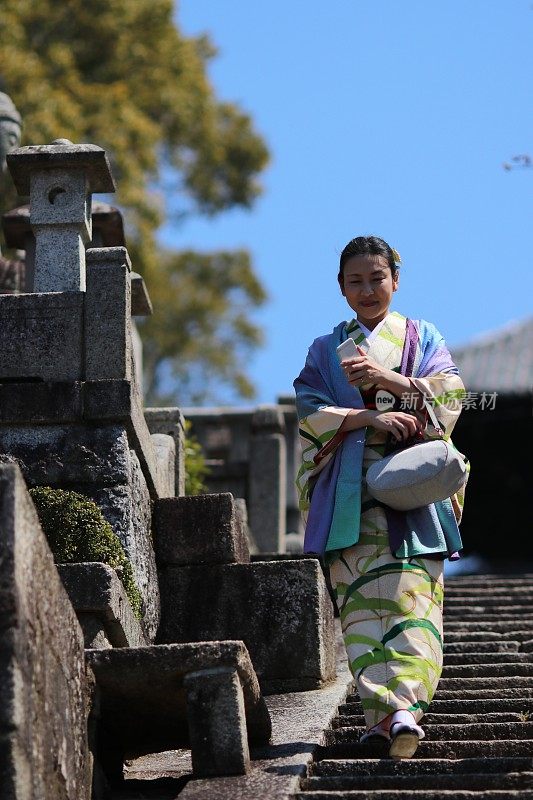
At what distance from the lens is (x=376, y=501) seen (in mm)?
5582

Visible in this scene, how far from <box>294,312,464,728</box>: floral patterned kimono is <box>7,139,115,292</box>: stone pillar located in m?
1.61

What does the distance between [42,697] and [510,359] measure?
1620 centimetres

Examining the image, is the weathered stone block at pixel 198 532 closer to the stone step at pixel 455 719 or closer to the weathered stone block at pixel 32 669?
the stone step at pixel 455 719

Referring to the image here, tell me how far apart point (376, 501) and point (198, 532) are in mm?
1612

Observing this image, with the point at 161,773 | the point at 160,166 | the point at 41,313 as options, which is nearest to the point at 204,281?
the point at 160,166

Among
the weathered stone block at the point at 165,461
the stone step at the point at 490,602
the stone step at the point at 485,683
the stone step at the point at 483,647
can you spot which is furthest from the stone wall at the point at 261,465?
the stone step at the point at 485,683

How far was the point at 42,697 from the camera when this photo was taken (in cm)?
409

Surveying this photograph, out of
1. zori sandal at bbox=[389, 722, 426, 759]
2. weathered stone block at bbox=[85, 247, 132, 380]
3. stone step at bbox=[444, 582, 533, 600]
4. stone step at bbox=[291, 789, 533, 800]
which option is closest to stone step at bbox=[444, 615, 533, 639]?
stone step at bbox=[444, 582, 533, 600]

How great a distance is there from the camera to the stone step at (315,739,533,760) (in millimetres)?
5180

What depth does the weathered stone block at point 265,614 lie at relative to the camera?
21.9 feet

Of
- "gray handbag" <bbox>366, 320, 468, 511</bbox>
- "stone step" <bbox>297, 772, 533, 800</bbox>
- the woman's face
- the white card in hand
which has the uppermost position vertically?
the woman's face

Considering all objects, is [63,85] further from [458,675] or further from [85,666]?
[85,666]

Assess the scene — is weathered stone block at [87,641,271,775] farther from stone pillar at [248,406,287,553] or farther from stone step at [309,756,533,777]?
stone pillar at [248,406,287,553]

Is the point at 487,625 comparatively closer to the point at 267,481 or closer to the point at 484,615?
the point at 484,615
